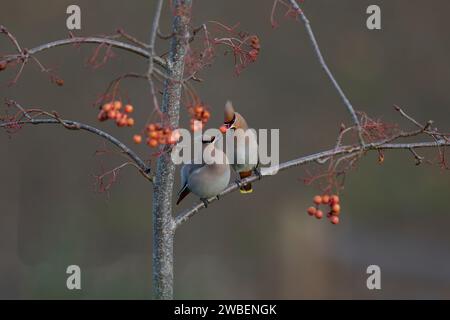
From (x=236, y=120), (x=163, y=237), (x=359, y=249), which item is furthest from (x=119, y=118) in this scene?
(x=359, y=249)

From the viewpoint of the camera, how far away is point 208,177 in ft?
6.99

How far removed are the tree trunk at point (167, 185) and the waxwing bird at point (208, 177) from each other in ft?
0.90

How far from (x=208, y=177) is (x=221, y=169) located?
65 millimetres

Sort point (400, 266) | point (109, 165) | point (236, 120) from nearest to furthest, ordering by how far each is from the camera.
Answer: point (236, 120) → point (109, 165) → point (400, 266)

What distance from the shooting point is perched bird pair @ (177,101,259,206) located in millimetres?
2137

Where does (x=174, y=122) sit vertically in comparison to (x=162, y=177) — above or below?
above

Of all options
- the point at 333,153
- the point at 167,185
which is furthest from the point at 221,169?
the point at 333,153

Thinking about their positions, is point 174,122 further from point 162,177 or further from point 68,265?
point 68,265

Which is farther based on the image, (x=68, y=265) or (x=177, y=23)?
(x=68, y=265)

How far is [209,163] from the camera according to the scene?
217cm

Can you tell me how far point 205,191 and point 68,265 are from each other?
2668mm

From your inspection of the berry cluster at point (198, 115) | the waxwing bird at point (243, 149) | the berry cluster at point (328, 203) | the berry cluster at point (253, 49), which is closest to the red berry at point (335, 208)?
the berry cluster at point (328, 203)

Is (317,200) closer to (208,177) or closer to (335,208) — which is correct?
(335,208)

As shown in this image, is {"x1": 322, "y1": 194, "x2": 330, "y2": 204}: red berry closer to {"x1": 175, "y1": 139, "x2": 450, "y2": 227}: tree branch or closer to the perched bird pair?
{"x1": 175, "y1": 139, "x2": 450, "y2": 227}: tree branch
